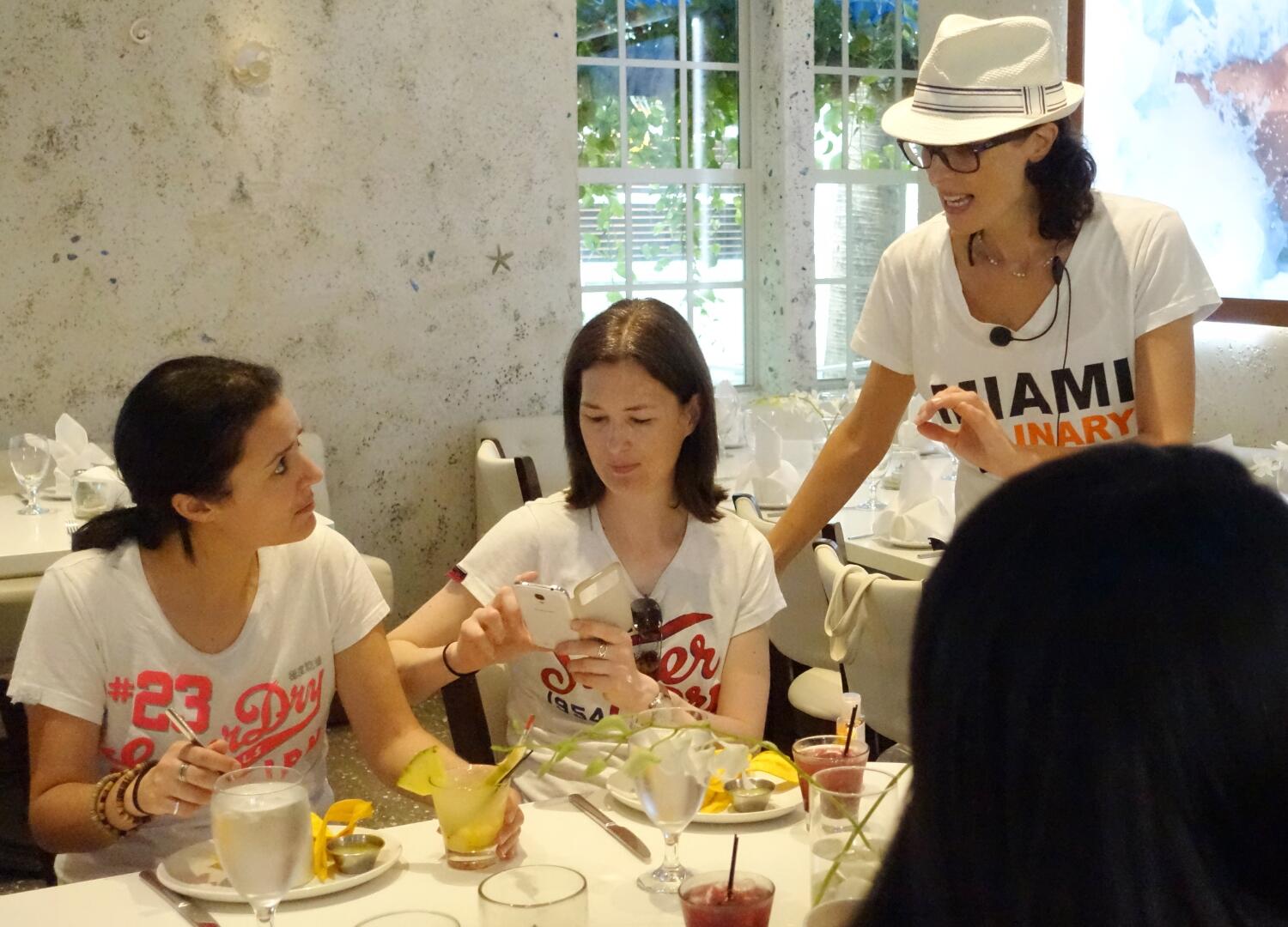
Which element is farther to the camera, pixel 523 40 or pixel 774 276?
pixel 774 276

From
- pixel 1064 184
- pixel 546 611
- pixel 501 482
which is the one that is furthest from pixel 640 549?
pixel 501 482

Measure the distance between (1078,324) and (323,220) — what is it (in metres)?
3.38

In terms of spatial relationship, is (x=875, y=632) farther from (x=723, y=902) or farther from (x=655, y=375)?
→ (x=723, y=902)

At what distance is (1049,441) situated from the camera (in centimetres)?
238

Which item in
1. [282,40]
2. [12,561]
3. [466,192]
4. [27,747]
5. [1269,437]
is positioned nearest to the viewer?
[27,747]

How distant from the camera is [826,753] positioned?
59.2 inches

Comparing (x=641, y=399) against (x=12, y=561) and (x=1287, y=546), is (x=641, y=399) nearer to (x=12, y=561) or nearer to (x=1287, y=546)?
(x=1287, y=546)

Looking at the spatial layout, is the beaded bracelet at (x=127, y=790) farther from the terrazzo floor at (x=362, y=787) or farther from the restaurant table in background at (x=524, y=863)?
the terrazzo floor at (x=362, y=787)

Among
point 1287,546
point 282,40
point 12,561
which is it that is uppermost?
point 282,40

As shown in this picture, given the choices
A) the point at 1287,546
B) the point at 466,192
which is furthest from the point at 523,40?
the point at 1287,546

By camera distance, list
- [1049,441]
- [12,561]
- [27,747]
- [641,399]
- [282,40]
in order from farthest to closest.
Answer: [282,40]
[12,561]
[1049,441]
[641,399]
[27,747]

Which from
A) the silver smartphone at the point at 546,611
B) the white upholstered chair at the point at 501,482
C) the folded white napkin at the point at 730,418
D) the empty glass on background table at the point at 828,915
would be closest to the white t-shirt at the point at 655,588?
the silver smartphone at the point at 546,611

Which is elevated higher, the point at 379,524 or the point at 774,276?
the point at 774,276

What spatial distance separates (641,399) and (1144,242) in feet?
2.90
